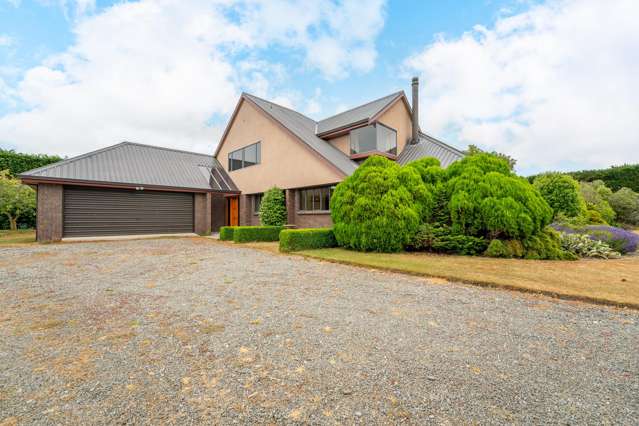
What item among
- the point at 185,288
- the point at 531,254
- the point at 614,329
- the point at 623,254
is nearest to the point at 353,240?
the point at 531,254

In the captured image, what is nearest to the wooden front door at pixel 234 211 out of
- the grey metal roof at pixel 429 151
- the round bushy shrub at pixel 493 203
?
the grey metal roof at pixel 429 151

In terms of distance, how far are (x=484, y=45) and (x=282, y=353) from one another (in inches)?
467

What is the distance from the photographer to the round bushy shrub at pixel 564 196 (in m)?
11.5

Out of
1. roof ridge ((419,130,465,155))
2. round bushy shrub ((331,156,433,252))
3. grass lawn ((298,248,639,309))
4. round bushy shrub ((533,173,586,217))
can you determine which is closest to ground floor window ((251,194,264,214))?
round bushy shrub ((331,156,433,252))

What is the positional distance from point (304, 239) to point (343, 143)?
8112 mm

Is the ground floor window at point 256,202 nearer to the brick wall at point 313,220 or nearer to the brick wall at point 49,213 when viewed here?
the brick wall at point 313,220

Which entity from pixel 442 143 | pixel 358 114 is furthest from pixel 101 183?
pixel 442 143

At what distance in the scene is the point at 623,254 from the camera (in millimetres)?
8445

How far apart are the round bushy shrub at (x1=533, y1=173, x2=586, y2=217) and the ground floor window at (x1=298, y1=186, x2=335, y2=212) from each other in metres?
9.52

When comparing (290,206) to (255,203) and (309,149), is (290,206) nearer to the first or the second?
(309,149)

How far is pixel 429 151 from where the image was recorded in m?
15.7

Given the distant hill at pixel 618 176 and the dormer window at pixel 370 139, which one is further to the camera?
the distant hill at pixel 618 176

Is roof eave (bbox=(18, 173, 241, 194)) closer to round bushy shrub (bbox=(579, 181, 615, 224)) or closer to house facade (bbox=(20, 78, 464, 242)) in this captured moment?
house facade (bbox=(20, 78, 464, 242))

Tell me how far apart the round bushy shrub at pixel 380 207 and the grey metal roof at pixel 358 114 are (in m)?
6.02
